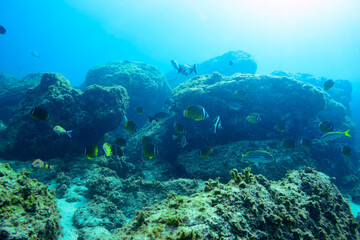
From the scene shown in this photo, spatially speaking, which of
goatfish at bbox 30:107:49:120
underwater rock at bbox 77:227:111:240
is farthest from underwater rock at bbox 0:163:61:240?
goatfish at bbox 30:107:49:120

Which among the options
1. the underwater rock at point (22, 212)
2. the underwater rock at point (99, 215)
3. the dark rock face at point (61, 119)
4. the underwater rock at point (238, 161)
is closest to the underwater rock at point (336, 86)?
the underwater rock at point (238, 161)

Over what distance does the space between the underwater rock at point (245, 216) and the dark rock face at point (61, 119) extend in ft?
20.2

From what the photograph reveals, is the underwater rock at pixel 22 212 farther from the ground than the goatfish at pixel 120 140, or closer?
closer

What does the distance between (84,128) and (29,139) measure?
1983 millimetres

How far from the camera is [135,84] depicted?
44.5 ft

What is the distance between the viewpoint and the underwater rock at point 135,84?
1320cm

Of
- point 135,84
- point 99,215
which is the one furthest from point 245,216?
point 135,84

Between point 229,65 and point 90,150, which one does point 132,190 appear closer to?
point 90,150

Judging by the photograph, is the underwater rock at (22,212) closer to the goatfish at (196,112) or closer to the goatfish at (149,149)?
the goatfish at (149,149)

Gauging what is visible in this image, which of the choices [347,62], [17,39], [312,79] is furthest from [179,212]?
[17,39]

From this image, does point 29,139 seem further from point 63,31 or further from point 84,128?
point 63,31

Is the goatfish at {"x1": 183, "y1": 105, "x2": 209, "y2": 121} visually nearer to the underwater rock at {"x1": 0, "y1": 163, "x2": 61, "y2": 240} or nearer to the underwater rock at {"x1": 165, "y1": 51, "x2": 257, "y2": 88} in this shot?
the underwater rock at {"x1": 0, "y1": 163, "x2": 61, "y2": 240}

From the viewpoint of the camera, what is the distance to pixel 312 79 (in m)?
20.2

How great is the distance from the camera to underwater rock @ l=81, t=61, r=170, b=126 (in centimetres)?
1320
